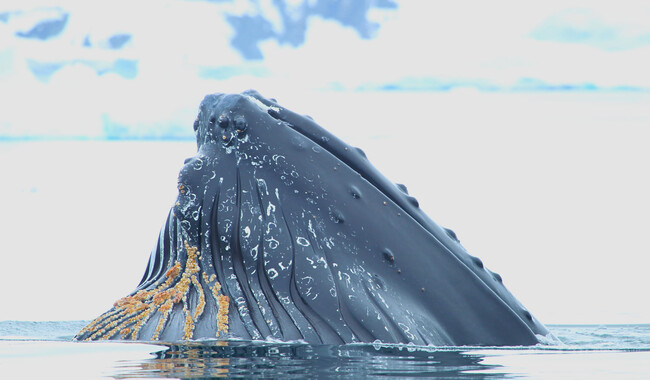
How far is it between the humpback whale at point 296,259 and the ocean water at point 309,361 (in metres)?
0.15

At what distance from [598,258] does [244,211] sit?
11957mm

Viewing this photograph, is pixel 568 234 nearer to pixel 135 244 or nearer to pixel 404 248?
pixel 135 244

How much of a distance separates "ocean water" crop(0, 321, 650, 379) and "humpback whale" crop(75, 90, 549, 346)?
0.50ft

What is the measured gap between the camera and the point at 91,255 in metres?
17.3

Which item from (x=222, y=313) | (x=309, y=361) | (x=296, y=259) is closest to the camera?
(x=309, y=361)

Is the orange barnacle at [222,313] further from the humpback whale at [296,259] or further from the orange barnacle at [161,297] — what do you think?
the orange barnacle at [161,297]

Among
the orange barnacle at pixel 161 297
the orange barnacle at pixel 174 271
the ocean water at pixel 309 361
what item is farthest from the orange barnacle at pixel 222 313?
the orange barnacle at pixel 174 271

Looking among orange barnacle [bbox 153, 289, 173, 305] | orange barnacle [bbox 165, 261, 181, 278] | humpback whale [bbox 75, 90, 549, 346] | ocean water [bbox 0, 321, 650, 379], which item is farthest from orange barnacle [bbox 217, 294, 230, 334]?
orange barnacle [bbox 165, 261, 181, 278]

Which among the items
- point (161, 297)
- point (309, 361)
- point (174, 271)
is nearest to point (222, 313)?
point (161, 297)

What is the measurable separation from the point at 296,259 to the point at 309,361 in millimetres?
947

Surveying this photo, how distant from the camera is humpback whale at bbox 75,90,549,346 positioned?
6.37m

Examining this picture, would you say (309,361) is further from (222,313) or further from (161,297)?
(161,297)

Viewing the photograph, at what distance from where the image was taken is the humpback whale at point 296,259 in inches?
251

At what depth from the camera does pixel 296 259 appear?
6535mm
